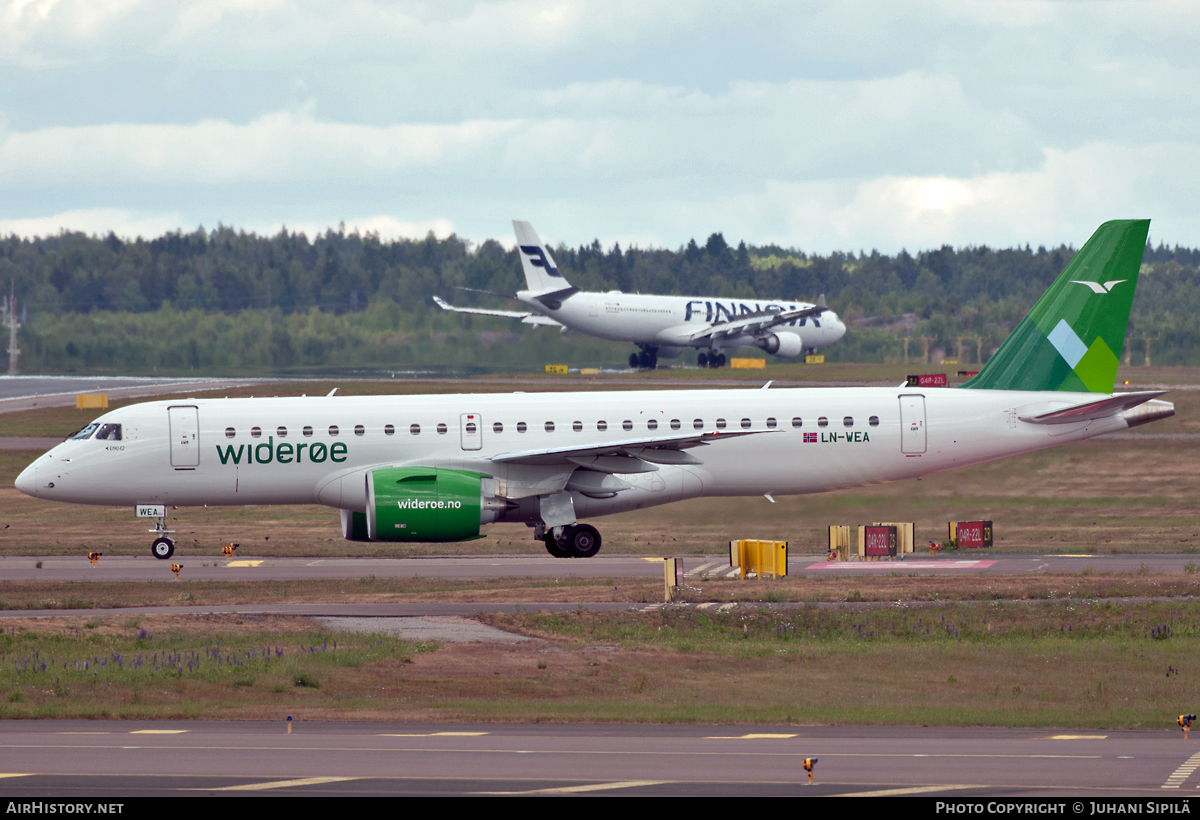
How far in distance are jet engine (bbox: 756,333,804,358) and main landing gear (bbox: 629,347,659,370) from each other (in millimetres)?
7435

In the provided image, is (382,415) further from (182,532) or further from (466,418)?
(182,532)

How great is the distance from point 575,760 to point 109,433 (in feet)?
73.7

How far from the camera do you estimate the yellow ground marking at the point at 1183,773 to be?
1460cm

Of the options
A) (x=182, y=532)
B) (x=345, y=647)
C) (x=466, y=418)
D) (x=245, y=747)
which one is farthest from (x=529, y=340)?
(x=245, y=747)

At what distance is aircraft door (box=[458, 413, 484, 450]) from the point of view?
34.6 meters

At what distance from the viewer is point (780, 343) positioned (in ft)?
322

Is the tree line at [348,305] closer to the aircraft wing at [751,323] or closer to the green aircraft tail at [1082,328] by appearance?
the aircraft wing at [751,323]

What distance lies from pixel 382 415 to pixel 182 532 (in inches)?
504

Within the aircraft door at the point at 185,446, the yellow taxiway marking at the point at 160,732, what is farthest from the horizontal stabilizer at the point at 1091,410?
the yellow taxiway marking at the point at 160,732

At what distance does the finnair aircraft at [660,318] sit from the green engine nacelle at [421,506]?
2363 inches

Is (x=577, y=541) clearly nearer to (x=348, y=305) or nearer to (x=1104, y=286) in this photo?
(x=1104, y=286)

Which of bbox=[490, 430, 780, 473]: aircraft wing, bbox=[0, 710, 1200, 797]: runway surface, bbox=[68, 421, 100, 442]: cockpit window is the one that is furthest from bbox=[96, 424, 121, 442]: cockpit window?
bbox=[0, 710, 1200, 797]: runway surface

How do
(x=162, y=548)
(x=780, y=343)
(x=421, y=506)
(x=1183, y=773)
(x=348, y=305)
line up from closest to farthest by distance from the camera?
(x=1183, y=773) < (x=421, y=506) < (x=162, y=548) < (x=780, y=343) < (x=348, y=305)

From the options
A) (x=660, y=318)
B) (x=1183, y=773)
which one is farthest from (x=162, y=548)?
(x=660, y=318)
